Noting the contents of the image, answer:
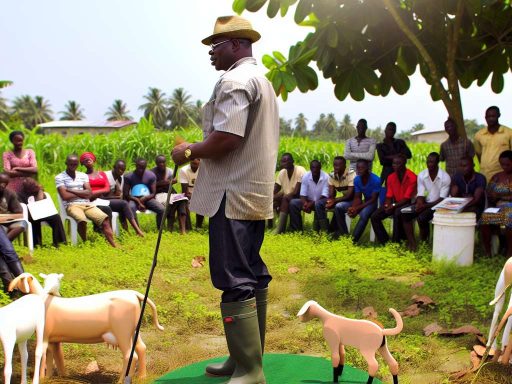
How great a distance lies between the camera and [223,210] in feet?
10.7

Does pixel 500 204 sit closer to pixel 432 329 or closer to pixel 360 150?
pixel 360 150

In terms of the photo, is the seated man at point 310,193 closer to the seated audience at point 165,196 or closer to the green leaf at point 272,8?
the seated audience at point 165,196

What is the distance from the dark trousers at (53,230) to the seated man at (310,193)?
11.5 ft

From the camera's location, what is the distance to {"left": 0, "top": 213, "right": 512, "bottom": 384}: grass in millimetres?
4281

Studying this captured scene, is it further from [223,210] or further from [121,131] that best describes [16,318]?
[121,131]

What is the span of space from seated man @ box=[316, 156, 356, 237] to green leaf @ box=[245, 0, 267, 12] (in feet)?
8.87

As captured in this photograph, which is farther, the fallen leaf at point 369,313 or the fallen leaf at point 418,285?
the fallen leaf at point 418,285

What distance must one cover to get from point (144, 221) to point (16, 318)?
23.4 ft

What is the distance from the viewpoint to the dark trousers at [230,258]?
3209 millimetres

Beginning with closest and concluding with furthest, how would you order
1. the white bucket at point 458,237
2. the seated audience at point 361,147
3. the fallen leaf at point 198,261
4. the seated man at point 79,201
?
1. the white bucket at point 458,237
2. the fallen leaf at point 198,261
3. the seated man at point 79,201
4. the seated audience at point 361,147

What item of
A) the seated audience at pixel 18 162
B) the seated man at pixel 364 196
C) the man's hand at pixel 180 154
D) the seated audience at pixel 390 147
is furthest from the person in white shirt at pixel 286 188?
the man's hand at pixel 180 154

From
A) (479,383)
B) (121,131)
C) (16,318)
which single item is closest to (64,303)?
(16,318)

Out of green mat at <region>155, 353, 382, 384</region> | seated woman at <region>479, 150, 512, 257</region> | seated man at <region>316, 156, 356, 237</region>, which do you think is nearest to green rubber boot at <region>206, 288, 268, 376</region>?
green mat at <region>155, 353, 382, 384</region>

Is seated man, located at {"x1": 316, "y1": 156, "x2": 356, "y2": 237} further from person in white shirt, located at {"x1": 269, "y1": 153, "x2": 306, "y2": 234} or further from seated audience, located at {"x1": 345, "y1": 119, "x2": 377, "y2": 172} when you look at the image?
person in white shirt, located at {"x1": 269, "y1": 153, "x2": 306, "y2": 234}
